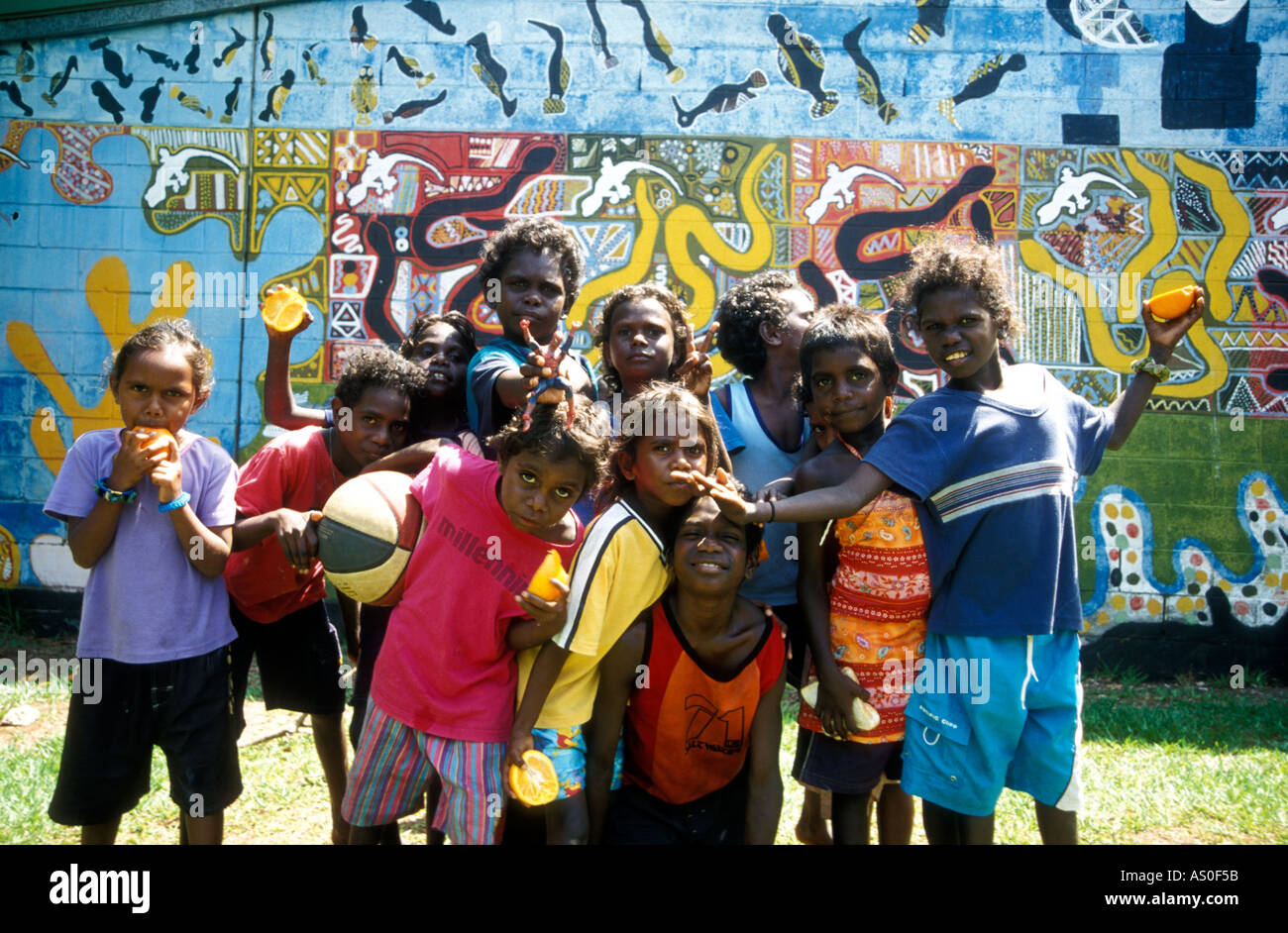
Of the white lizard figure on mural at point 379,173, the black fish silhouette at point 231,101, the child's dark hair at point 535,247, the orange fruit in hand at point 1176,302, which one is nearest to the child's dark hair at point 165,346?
the child's dark hair at point 535,247

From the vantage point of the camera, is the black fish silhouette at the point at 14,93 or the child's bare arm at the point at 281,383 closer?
the child's bare arm at the point at 281,383

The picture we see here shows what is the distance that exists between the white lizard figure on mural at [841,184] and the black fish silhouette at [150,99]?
14.1 feet

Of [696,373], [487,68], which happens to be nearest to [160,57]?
[487,68]

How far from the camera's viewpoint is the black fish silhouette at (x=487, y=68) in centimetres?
577

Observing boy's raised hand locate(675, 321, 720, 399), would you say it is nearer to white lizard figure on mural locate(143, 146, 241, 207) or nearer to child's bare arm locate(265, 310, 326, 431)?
child's bare arm locate(265, 310, 326, 431)

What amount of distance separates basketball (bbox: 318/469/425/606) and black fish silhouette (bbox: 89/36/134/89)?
4.92 meters

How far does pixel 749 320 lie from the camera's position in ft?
10.9

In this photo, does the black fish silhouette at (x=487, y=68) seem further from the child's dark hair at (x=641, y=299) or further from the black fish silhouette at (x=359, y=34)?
the child's dark hair at (x=641, y=299)

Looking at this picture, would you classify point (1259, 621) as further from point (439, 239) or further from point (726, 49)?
point (439, 239)

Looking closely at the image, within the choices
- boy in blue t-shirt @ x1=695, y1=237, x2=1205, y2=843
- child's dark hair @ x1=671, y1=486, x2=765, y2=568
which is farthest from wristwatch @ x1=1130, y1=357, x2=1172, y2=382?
child's dark hair @ x1=671, y1=486, x2=765, y2=568

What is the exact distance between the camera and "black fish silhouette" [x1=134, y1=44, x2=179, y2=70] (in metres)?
5.85

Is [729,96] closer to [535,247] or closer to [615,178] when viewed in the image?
[615,178]

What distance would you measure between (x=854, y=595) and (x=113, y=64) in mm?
5998
